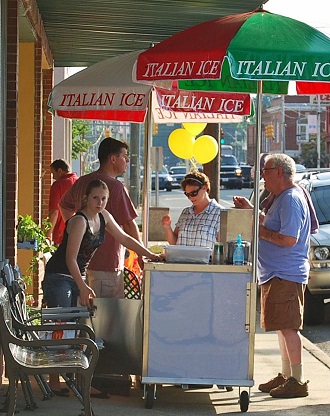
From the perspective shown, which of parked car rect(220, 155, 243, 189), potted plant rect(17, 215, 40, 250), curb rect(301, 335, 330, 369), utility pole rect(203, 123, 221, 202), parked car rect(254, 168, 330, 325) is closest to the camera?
curb rect(301, 335, 330, 369)

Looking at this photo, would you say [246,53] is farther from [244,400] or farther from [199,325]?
[244,400]

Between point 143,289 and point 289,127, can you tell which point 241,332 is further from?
point 289,127

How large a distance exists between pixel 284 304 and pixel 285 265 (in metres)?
0.32

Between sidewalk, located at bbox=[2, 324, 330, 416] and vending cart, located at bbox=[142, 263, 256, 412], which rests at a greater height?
vending cart, located at bbox=[142, 263, 256, 412]

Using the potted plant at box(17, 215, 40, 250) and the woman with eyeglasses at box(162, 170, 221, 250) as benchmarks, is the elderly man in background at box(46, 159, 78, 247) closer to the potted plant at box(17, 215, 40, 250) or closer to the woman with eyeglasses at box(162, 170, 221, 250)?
the potted plant at box(17, 215, 40, 250)

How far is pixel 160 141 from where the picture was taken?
162 m

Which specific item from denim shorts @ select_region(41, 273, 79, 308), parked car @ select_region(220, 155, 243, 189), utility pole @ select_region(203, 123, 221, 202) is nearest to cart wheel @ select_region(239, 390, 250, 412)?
denim shorts @ select_region(41, 273, 79, 308)

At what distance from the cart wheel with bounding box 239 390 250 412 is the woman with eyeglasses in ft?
5.43

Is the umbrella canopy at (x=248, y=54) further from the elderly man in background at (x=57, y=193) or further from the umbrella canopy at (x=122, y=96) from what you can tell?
the elderly man in background at (x=57, y=193)

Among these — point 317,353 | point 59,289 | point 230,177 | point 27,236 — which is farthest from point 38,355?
point 230,177

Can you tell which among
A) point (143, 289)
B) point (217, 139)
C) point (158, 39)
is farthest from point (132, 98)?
point (217, 139)

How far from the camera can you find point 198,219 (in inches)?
371

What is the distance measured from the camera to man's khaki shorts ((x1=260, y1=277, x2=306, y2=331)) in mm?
8547

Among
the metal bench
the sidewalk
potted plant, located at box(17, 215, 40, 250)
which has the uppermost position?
potted plant, located at box(17, 215, 40, 250)
